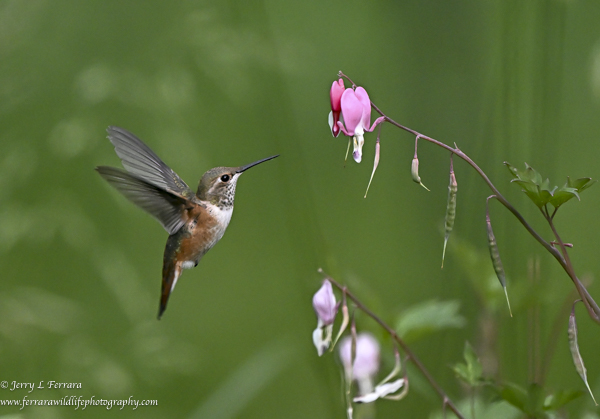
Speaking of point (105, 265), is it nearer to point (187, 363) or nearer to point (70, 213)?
point (70, 213)

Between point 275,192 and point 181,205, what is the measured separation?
5.38ft

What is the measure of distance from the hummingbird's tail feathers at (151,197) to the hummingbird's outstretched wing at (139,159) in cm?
3

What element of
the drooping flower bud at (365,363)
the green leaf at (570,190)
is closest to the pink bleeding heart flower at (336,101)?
the green leaf at (570,190)

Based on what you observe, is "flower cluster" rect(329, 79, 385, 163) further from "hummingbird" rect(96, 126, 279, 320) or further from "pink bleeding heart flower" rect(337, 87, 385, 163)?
"hummingbird" rect(96, 126, 279, 320)

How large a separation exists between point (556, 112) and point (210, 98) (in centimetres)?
196

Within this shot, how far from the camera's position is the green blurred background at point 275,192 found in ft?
6.50

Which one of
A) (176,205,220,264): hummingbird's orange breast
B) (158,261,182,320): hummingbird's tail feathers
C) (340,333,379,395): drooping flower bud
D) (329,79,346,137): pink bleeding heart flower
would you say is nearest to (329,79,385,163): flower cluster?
(329,79,346,137): pink bleeding heart flower

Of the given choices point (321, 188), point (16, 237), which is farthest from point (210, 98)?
point (16, 237)

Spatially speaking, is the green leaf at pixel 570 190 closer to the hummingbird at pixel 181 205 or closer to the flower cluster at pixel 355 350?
the flower cluster at pixel 355 350

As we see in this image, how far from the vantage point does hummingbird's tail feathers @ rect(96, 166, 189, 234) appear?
1.33m

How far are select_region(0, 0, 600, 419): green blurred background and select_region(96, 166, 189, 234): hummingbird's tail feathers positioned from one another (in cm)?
51

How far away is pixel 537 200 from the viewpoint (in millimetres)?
1126

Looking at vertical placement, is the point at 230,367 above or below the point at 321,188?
below

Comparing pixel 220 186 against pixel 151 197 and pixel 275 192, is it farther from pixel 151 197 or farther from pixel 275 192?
pixel 275 192
